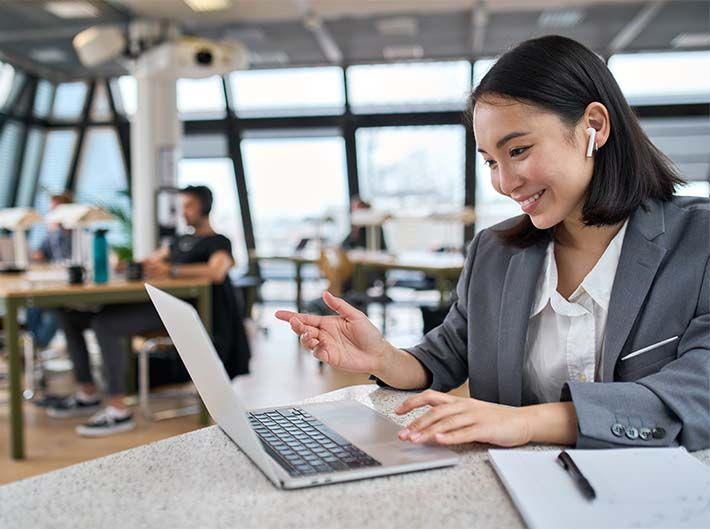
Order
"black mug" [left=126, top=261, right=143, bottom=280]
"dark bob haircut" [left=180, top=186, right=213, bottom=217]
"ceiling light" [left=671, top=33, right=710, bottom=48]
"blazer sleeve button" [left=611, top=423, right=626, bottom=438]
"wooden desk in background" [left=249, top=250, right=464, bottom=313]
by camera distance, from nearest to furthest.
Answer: "blazer sleeve button" [left=611, top=423, right=626, bottom=438] → "black mug" [left=126, top=261, right=143, bottom=280] → "dark bob haircut" [left=180, top=186, right=213, bottom=217] → "wooden desk in background" [left=249, top=250, right=464, bottom=313] → "ceiling light" [left=671, top=33, right=710, bottom=48]

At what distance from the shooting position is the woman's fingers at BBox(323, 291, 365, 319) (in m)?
1.21

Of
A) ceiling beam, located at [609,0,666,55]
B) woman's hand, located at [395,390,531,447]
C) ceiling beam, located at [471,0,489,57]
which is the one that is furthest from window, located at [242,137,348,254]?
woman's hand, located at [395,390,531,447]

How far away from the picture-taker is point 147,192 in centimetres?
724

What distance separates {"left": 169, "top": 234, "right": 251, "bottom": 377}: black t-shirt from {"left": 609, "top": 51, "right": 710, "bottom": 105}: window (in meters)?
5.74

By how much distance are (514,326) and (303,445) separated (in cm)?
51

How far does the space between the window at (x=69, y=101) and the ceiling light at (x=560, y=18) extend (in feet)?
18.1

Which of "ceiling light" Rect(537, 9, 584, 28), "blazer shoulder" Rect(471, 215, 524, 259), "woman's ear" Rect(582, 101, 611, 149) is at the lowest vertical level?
"blazer shoulder" Rect(471, 215, 524, 259)

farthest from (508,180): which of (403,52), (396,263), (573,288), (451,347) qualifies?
(403,52)

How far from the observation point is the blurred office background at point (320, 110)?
7.15 m

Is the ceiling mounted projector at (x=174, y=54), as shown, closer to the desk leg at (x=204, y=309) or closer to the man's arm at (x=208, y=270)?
the man's arm at (x=208, y=270)

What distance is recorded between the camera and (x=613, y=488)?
794mm

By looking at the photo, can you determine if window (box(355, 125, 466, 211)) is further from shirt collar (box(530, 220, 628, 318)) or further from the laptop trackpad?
the laptop trackpad

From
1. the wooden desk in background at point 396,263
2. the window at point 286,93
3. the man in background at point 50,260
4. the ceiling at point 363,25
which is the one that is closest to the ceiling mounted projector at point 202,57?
the ceiling at point 363,25

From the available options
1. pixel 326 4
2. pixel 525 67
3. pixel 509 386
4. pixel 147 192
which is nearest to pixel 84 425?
pixel 509 386
